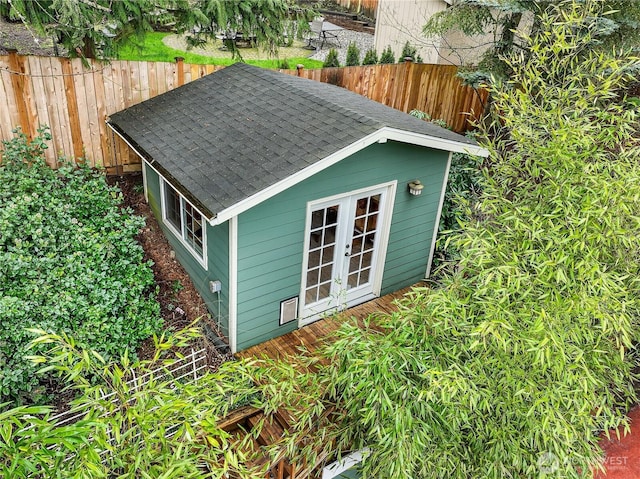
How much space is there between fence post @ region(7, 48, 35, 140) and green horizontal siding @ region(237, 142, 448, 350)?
126 inches

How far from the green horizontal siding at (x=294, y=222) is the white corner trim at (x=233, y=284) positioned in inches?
1.7

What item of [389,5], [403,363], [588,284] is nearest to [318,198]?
[403,363]

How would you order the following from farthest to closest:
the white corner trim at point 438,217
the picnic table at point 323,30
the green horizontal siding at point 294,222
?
the picnic table at point 323,30
the white corner trim at point 438,217
the green horizontal siding at point 294,222

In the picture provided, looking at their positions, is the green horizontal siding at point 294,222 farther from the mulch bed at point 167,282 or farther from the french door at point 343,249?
the mulch bed at point 167,282

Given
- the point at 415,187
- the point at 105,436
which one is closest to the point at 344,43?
the point at 415,187

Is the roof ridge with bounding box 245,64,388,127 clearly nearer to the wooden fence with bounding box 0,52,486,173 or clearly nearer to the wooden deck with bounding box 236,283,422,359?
the wooden fence with bounding box 0,52,486,173

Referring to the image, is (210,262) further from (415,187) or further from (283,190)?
(415,187)

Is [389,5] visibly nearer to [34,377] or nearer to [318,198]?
[318,198]

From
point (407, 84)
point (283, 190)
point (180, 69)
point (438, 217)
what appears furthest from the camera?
point (407, 84)

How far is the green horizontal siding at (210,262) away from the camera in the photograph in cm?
490

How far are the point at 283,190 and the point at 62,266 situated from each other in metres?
2.33

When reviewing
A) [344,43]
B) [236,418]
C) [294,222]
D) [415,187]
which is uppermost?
[344,43]

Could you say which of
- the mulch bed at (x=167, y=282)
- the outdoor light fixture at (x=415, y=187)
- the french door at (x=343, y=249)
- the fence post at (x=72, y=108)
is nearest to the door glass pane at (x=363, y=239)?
the french door at (x=343, y=249)

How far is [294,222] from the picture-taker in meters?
5.00
